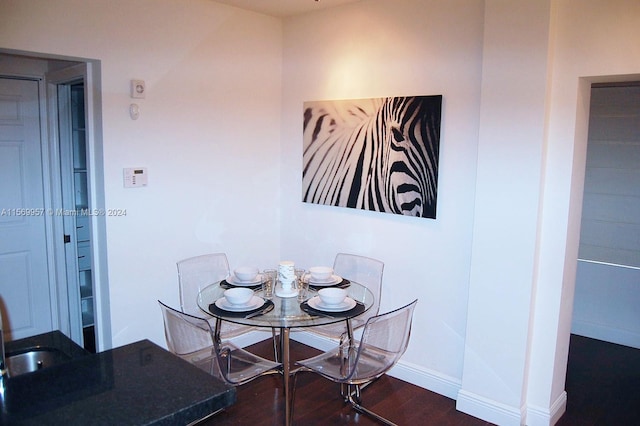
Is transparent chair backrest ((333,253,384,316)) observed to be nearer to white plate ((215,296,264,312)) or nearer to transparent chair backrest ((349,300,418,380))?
transparent chair backrest ((349,300,418,380))

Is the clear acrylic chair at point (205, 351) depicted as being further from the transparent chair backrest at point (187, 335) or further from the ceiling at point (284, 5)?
the ceiling at point (284, 5)

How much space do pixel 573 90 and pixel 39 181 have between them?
3.67m

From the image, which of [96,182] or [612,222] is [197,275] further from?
[612,222]

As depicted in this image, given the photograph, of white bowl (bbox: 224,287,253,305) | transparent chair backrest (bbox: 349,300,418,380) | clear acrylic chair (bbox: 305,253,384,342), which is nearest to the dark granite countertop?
white bowl (bbox: 224,287,253,305)

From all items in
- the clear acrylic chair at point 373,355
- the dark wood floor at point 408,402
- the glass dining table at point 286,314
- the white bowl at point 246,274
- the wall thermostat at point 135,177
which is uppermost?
the wall thermostat at point 135,177

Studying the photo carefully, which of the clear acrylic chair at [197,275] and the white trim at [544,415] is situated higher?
the clear acrylic chair at [197,275]

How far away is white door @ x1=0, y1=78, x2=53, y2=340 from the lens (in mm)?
3621

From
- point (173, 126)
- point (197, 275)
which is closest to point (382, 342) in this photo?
point (197, 275)

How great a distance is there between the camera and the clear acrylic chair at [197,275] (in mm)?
3506

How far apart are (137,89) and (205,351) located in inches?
67.8

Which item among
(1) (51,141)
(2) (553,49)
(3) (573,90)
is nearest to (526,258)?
(3) (573,90)

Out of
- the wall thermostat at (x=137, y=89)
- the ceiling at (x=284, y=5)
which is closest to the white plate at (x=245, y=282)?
the wall thermostat at (x=137, y=89)

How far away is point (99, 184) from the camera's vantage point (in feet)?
10.6

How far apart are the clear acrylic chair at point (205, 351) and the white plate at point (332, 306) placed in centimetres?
42
